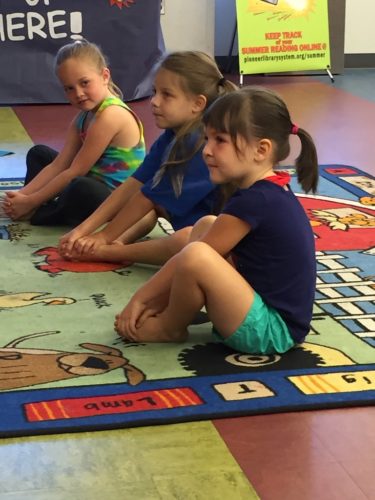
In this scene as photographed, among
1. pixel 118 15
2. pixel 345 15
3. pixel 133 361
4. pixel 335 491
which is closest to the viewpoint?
pixel 335 491

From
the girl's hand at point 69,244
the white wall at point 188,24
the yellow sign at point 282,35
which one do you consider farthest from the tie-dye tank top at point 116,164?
the white wall at point 188,24

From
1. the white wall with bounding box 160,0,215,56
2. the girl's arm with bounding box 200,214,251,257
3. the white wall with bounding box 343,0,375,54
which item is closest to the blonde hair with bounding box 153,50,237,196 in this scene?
the girl's arm with bounding box 200,214,251,257

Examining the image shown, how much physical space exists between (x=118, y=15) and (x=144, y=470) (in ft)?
13.9

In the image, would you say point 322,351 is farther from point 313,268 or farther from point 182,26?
point 182,26

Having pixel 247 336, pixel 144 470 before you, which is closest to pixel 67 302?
pixel 247 336

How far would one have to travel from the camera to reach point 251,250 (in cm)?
193

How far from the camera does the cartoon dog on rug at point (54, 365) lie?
1787 mm

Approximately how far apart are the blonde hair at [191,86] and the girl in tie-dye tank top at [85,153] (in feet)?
1.48

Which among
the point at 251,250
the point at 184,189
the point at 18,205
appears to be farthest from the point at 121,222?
the point at 251,250

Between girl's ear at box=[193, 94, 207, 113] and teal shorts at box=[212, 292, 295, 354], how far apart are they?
2.11ft

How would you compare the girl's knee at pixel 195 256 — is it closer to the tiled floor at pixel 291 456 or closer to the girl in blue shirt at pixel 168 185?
the tiled floor at pixel 291 456

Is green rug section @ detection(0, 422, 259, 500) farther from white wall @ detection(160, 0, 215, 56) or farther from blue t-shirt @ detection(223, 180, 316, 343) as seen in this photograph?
white wall @ detection(160, 0, 215, 56)

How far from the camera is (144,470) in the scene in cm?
149

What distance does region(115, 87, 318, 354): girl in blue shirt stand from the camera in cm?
188
